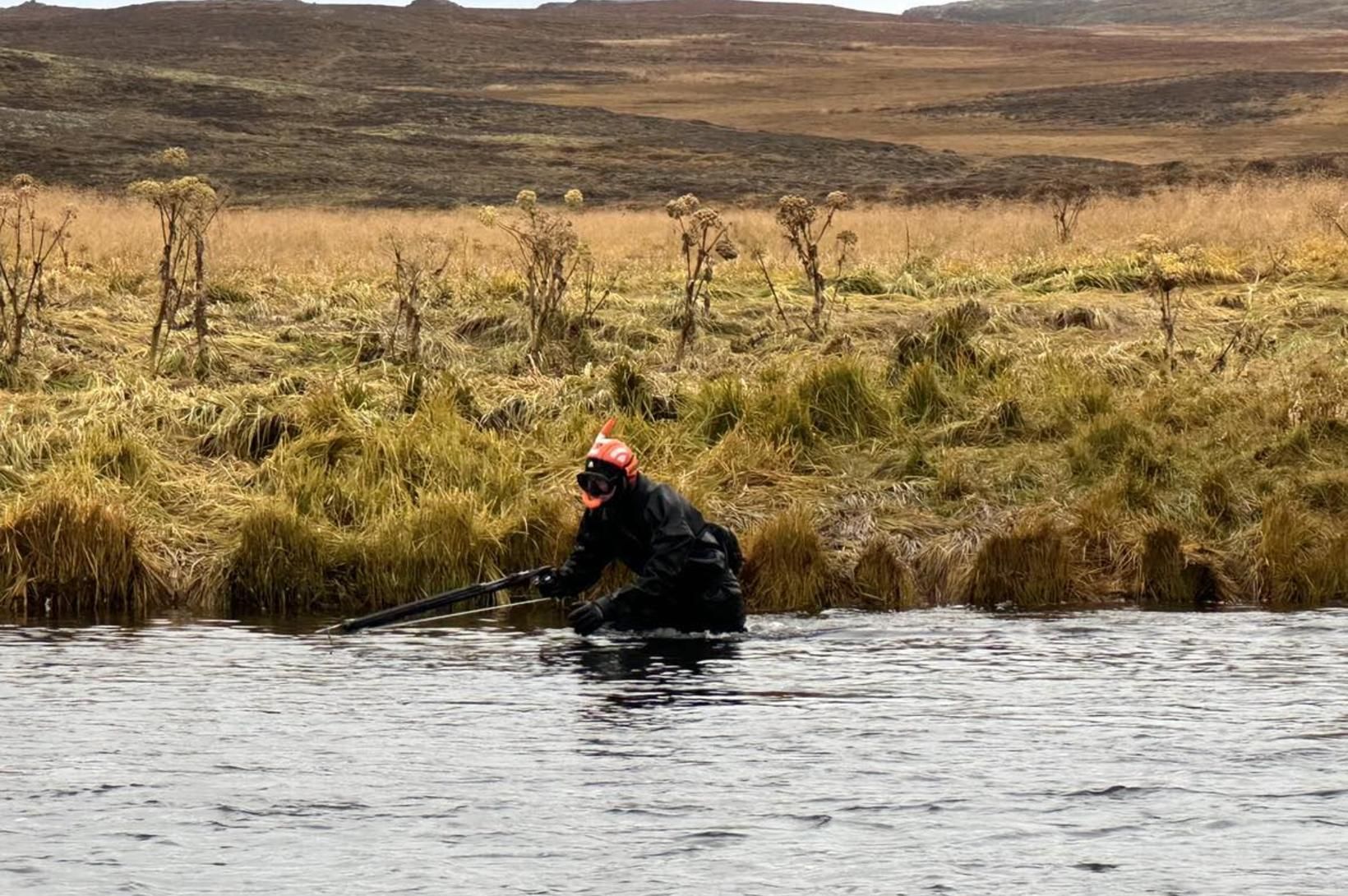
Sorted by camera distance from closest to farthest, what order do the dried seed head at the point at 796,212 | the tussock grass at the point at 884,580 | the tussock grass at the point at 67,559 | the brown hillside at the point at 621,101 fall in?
the tussock grass at the point at 67,559, the tussock grass at the point at 884,580, the dried seed head at the point at 796,212, the brown hillside at the point at 621,101

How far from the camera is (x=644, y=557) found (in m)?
12.7

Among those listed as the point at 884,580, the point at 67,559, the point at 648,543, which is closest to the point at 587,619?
the point at 648,543

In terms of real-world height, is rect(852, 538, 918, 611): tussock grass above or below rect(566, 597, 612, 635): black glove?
below

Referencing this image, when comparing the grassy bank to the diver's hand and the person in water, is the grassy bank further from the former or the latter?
the diver's hand

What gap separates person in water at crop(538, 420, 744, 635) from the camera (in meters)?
12.2

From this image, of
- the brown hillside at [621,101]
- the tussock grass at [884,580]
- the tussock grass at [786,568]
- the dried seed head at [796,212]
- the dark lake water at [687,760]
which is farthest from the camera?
the brown hillside at [621,101]

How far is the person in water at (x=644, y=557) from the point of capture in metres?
12.2

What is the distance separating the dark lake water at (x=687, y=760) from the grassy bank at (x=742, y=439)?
3.20ft

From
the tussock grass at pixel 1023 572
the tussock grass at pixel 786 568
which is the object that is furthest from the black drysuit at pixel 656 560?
the tussock grass at pixel 1023 572

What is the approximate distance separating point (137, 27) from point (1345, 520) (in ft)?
383

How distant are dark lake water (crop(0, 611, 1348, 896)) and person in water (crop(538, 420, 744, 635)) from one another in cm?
25

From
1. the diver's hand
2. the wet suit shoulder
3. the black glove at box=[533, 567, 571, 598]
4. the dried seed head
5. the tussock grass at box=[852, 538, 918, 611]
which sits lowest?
the tussock grass at box=[852, 538, 918, 611]

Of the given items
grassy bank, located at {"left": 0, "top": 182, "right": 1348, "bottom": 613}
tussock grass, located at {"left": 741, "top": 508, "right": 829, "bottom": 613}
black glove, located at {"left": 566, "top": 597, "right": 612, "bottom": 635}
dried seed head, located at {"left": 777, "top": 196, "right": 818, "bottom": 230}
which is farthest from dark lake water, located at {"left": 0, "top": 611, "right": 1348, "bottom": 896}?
dried seed head, located at {"left": 777, "top": 196, "right": 818, "bottom": 230}

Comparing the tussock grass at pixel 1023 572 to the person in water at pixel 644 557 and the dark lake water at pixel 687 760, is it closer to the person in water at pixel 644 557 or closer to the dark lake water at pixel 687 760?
the dark lake water at pixel 687 760
